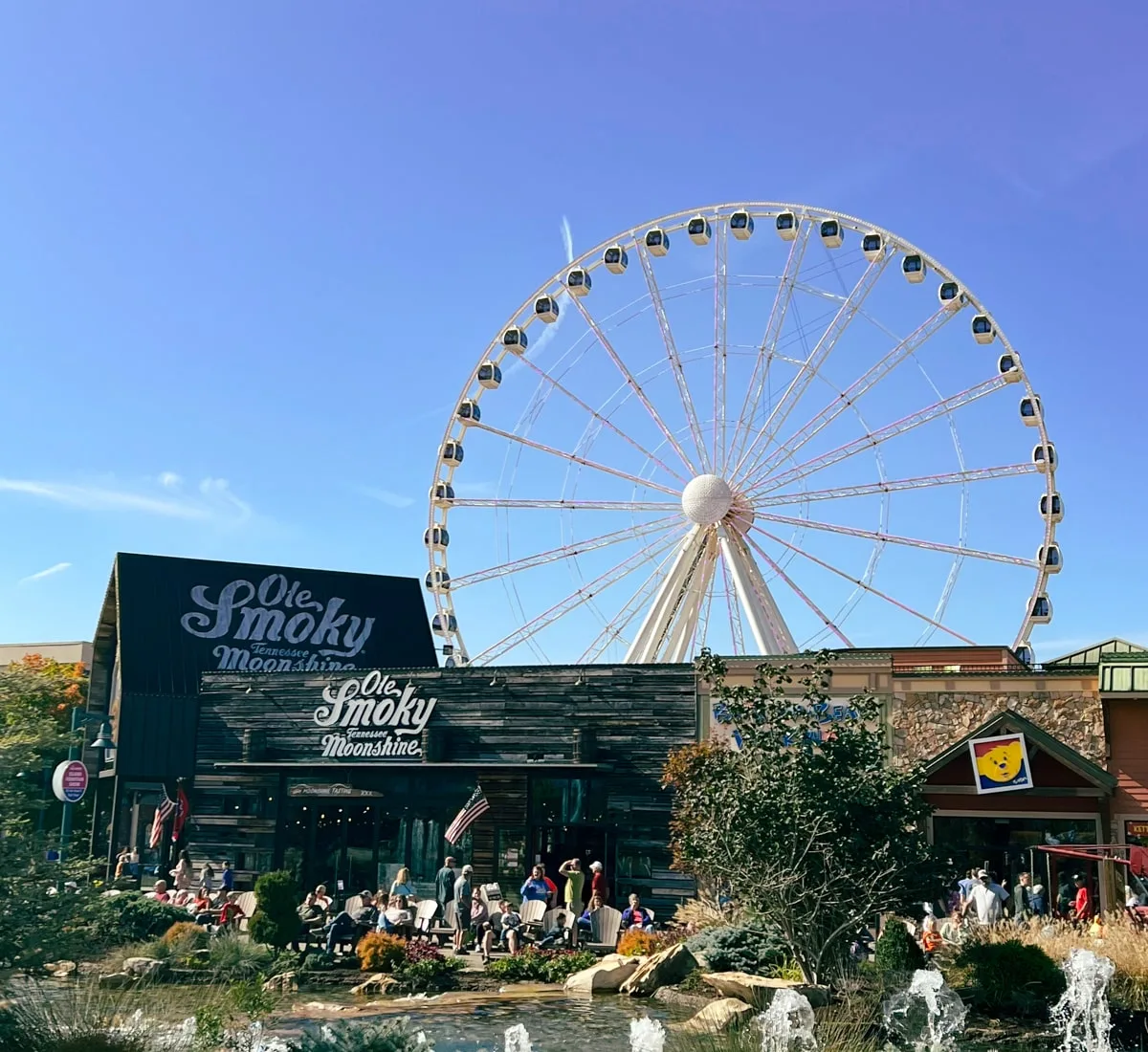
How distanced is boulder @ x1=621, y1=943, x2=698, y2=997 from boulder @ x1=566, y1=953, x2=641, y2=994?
199mm

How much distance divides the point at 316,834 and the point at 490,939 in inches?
331

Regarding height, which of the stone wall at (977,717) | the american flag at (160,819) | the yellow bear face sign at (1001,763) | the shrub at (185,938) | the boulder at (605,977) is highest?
the stone wall at (977,717)

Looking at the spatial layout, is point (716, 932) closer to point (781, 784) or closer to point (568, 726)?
point (781, 784)

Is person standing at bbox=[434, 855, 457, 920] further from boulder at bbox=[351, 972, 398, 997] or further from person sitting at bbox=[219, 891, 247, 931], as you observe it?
boulder at bbox=[351, 972, 398, 997]

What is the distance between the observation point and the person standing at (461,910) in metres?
21.0

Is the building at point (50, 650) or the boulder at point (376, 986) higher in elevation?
the building at point (50, 650)

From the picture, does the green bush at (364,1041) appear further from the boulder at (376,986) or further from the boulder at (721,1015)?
the boulder at (376,986)

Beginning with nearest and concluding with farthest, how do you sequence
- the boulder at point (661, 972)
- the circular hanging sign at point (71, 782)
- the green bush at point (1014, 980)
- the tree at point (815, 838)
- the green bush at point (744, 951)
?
the green bush at point (1014, 980) → the tree at point (815, 838) → the green bush at point (744, 951) → the boulder at point (661, 972) → the circular hanging sign at point (71, 782)

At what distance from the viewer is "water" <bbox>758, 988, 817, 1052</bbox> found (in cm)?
1016

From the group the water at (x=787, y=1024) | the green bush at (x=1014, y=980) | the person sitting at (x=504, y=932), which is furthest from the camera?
the person sitting at (x=504, y=932)

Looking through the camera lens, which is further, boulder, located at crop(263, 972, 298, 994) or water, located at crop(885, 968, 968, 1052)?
boulder, located at crop(263, 972, 298, 994)

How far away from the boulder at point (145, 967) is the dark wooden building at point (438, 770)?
29.2ft

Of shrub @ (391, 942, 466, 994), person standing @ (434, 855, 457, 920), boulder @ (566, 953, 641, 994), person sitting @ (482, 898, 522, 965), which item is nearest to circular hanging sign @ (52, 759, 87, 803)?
person standing @ (434, 855, 457, 920)

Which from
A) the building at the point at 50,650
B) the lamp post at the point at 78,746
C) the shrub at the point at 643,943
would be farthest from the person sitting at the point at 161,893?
the building at the point at 50,650
